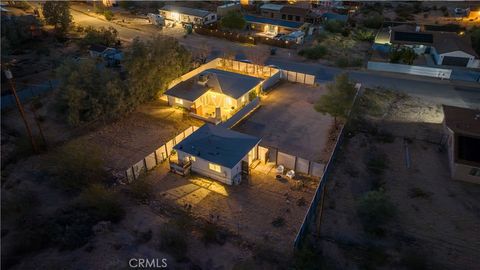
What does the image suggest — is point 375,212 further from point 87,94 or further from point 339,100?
point 87,94

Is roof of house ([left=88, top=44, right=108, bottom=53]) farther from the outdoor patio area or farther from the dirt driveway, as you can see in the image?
the outdoor patio area

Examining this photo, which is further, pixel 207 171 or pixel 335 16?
pixel 335 16

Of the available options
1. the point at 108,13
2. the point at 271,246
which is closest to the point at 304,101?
the point at 271,246

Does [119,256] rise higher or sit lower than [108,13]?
lower

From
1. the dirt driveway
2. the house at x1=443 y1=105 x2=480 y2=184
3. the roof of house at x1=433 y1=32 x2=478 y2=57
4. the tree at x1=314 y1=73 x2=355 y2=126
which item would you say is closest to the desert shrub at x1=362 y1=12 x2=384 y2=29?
the roof of house at x1=433 y1=32 x2=478 y2=57

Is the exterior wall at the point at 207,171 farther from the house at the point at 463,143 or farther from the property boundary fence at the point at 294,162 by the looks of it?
the house at the point at 463,143

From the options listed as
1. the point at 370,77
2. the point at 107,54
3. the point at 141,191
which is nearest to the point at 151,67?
the point at 107,54

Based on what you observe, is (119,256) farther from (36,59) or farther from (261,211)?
(36,59)
